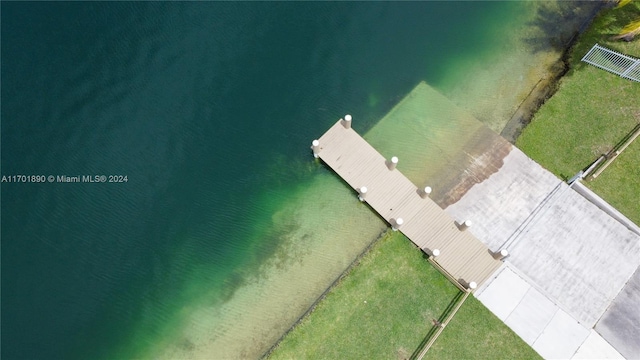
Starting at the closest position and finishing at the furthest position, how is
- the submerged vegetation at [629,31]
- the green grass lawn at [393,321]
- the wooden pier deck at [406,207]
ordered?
1. the green grass lawn at [393,321]
2. the wooden pier deck at [406,207]
3. the submerged vegetation at [629,31]

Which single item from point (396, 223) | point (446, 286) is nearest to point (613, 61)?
point (396, 223)

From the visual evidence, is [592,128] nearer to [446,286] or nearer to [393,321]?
[446,286]

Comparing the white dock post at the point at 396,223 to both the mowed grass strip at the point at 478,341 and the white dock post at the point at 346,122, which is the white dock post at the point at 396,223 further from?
the white dock post at the point at 346,122

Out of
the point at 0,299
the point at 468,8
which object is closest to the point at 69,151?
the point at 0,299

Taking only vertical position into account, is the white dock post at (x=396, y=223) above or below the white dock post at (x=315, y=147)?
below

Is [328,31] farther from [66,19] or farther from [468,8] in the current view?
[66,19]

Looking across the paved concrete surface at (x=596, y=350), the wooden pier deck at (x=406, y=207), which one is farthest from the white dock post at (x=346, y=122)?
the paved concrete surface at (x=596, y=350)

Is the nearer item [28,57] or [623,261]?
Result: [623,261]

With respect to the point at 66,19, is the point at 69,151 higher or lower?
lower
